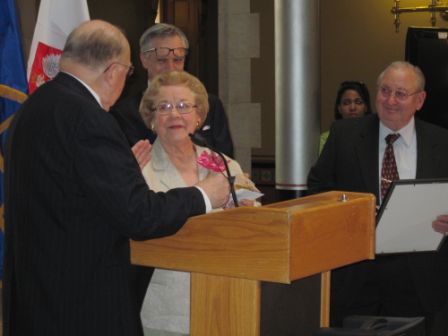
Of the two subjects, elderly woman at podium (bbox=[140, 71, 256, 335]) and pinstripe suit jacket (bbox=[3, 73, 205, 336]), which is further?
elderly woman at podium (bbox=[140, 71, 256, 335])

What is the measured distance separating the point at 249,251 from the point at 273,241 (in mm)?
78

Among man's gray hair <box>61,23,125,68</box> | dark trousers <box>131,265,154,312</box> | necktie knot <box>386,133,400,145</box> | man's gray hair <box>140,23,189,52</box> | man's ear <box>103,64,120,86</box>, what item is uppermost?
man's gray hair <box>140,23,189,52</box>

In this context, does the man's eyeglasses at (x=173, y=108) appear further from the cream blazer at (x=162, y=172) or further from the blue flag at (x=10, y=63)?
the blue flag at (x=10, y=63)

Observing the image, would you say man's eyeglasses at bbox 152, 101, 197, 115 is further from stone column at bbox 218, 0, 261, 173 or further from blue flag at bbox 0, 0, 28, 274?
stone column at bbox 218, 0, 261, 173

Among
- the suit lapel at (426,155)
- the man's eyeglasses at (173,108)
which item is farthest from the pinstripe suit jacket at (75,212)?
the suit lapel at (426,155)

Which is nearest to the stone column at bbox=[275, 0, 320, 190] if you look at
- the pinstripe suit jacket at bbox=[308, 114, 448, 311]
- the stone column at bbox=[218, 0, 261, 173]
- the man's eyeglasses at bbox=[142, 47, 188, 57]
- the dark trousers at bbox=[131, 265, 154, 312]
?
the stone column at bbox=[218, 0, 261, 173]

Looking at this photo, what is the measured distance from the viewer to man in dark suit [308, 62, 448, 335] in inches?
136

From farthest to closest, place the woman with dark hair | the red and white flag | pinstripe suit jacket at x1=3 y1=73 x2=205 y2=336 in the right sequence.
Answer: the woman with dark hair
the red and white flag
pinstripe suit jacket at x1=3 y1=73 x2=205 y2=336

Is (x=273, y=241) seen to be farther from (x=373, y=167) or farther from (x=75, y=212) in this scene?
(x=373, y=167)

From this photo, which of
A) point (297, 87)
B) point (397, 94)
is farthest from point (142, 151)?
point (297, 87)

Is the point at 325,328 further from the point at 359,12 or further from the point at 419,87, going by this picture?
the point at 359,12

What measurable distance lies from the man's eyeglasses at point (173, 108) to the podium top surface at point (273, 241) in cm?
74

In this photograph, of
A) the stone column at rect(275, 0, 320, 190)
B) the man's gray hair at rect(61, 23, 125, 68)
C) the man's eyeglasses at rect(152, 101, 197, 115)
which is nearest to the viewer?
the man's gray hair at rect(61, 23, 125, 68)

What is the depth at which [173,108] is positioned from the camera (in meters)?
2.78
